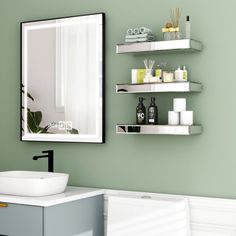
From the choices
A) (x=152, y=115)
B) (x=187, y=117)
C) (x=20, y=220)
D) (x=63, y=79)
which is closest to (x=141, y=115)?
(x=152, y=115)

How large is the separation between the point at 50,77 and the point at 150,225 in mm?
1288

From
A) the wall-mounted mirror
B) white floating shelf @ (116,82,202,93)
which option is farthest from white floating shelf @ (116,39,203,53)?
the wall-mounted mirror

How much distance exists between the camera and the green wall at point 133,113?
3020 millimetres

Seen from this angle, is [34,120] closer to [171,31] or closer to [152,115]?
[152,115]

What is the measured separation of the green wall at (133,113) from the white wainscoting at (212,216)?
0.19 feet


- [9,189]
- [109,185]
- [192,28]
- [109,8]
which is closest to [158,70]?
[192,28]

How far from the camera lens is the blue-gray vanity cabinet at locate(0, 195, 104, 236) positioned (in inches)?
117

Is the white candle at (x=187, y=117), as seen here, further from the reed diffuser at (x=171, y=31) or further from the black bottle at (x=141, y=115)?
the reed diffuser at (x=171, y=31)

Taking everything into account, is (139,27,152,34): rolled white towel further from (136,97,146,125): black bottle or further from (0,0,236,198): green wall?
(136,97,146,125): black bottle

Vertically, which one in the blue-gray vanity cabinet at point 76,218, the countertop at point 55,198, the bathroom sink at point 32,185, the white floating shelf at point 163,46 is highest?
the white floating shelf at point 163,46

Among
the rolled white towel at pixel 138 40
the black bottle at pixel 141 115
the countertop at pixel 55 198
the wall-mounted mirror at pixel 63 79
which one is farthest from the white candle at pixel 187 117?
the countertop at pixel 55 198

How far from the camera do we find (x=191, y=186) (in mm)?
3129

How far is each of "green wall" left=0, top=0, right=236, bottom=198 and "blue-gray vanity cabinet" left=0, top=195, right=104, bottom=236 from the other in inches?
10.7

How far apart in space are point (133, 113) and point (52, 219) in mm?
863
